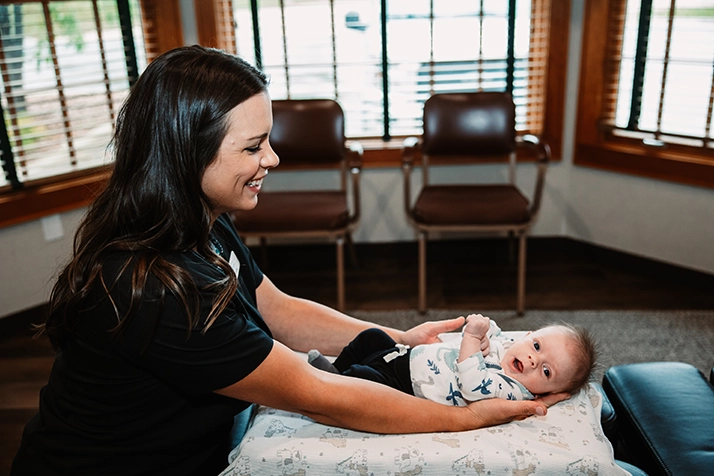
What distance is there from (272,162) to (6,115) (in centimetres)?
231

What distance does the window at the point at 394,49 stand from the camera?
11.5ft

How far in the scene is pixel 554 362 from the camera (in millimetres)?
1471

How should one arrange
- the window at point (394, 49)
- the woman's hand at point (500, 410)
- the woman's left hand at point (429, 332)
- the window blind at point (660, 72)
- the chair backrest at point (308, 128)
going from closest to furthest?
the woman's hand at point (500, 410) < the woman's left hand at point (429, 332) < the window blind at point (660, 72) < the chair backrest at point (308, 128) < the window at point (394, 49)

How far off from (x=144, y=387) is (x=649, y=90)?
2.99 m

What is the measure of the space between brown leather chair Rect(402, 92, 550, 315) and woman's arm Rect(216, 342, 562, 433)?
5.63 ft

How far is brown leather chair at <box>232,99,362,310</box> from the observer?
9.81 ft

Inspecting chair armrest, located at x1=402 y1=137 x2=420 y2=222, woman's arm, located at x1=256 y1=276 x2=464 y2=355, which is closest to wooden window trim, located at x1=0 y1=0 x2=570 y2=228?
chair armrest, located at x1=402 y1=137 x2=420 y2=222

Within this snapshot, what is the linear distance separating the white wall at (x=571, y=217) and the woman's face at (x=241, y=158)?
7.36 feet

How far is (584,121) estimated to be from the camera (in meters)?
3.57

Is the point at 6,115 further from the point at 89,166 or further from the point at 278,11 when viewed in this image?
the point at 278,11

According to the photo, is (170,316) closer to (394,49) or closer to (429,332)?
(429,332)

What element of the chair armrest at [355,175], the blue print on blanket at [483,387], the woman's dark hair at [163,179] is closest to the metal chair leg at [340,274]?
the chair armrest at [355,175]

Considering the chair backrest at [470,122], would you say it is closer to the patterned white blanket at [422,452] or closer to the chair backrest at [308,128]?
the chair backrest at [308,128]

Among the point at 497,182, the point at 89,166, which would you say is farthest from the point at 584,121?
the point at 89,166
